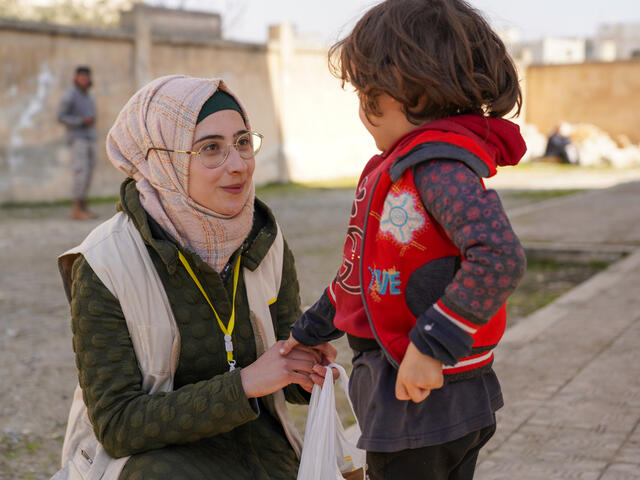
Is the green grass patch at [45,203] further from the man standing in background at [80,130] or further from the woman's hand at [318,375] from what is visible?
the woman's hand at [318,375]

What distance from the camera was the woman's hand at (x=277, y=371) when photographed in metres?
2.21

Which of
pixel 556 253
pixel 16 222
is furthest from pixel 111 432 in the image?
pixel 16 222

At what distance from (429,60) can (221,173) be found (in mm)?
807

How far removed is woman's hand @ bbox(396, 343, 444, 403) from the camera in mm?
1748

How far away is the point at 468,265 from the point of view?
1680 millimetres

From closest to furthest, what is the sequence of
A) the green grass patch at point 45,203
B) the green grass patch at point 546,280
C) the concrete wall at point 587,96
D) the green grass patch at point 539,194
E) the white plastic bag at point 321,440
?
the white plastic bag at point 321,440, the green grass patch at point 546,280, the green grass patch at point 45,203, the green grass patch at point 539,194, the concrete wall at point 587,96

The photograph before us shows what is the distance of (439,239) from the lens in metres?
1.84

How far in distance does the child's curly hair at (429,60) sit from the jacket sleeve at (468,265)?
0.20 meters

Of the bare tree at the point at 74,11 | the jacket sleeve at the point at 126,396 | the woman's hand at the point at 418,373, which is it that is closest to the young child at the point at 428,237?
the woman's hand at the point at 418,373

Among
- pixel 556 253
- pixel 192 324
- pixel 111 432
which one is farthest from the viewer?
pixel 556 253

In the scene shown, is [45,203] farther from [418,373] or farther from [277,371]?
[418,373]

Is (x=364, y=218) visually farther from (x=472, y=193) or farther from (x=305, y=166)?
(x=305, y=166)


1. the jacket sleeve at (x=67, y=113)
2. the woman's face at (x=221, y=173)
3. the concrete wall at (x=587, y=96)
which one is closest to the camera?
the woman's face at (x=221, y=173)

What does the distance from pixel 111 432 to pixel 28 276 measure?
5898 mm
